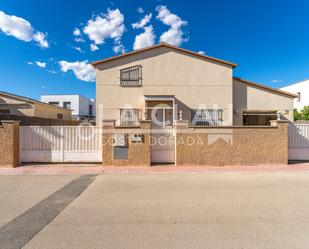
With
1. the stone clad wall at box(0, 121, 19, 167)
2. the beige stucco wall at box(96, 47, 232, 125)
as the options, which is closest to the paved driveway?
the stone clad wall at box(0, 121, 19, 167)

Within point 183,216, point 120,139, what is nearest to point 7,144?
point 120,139

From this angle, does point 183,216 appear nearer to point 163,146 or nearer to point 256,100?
point 163,146

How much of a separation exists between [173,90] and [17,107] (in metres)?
→ 13.7

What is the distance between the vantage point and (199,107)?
42.5 ft

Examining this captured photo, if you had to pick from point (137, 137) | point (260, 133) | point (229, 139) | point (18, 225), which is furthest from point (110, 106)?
point (18, 225)

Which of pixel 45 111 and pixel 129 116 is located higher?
pixel 45 111

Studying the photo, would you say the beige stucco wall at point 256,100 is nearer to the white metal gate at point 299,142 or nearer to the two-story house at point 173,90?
the two-story house at point 173,90

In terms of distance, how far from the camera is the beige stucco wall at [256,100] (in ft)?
43.1

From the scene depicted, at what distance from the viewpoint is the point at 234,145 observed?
8.03m

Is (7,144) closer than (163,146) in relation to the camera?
Yes

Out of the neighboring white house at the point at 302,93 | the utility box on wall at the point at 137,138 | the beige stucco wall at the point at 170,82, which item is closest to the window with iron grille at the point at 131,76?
the beige stucco wall at the point at 170,82

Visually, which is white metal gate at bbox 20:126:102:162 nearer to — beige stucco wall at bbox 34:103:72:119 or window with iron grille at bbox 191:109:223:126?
window with iron grille at bbox 191:109:223:126

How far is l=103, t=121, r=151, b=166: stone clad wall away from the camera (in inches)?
311

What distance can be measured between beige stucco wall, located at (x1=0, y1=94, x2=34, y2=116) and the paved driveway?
15047mm
